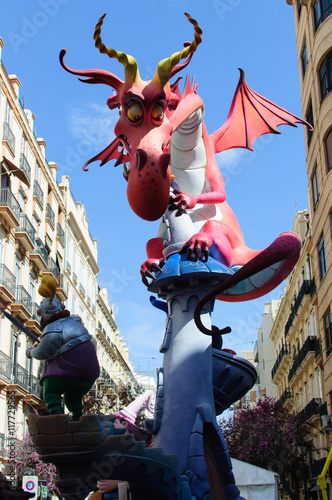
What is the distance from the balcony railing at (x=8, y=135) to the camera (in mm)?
26688

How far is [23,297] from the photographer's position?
92.2ft

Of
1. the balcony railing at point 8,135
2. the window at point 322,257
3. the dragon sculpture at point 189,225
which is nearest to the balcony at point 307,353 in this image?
the window at point 322,257

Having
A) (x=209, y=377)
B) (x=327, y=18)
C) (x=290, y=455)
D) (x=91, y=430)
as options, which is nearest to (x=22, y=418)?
(x=290, y=455)

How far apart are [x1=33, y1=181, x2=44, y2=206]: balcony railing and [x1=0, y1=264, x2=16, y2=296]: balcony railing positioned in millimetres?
6434

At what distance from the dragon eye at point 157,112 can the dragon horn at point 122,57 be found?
398mm

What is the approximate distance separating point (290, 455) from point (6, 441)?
11683 mm

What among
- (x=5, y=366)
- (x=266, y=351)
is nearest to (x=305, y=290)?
(x=5, y=366)

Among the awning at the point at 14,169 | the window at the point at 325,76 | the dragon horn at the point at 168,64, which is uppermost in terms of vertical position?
the window at the point at 325,76

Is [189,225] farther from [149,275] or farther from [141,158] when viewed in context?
[141,158]

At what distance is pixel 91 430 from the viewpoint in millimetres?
6465

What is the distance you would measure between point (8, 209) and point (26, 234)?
7.54 ft

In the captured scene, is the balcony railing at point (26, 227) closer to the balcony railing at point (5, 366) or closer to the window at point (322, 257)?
the balcony railing at point (5, 366)

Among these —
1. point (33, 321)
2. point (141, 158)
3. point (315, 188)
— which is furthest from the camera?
point (33, 321)

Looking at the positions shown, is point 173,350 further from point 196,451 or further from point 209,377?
point 196,451
